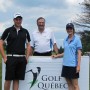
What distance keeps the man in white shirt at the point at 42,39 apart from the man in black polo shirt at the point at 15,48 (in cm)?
30

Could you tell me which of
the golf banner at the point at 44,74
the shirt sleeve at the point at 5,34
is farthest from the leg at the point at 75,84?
the shirt sleeve at the point at 5,34

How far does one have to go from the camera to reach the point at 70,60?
340 inches

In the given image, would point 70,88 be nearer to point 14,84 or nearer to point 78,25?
point 14,84

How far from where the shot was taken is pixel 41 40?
893 centimetres

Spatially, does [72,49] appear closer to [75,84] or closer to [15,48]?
[75,84]

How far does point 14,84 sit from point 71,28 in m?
1.78

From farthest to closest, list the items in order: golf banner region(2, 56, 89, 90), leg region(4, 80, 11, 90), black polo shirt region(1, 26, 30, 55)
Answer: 1. golf banner region(2, 56, 89, 90)
2. leg region(4, 80, 11, 90)
3. black polo shirt region(1, 26, 30, 55)

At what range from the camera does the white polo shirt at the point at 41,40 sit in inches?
352

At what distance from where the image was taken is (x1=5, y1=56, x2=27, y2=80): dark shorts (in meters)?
8.60

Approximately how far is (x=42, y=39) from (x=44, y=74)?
841mm

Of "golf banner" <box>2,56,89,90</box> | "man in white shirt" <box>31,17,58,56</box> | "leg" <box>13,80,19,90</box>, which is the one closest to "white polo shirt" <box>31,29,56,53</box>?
"man in white shirt" <box>31,17,58,56</box>

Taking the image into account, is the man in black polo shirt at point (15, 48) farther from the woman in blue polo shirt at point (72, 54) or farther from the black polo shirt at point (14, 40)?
the woman in blue polo shirt at point (72, 54)

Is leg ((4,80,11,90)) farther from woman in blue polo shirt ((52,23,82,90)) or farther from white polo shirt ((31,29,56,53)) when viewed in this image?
woman in blue polo shirt ((52,23,82,90))

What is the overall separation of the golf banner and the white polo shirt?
25 centimetres
